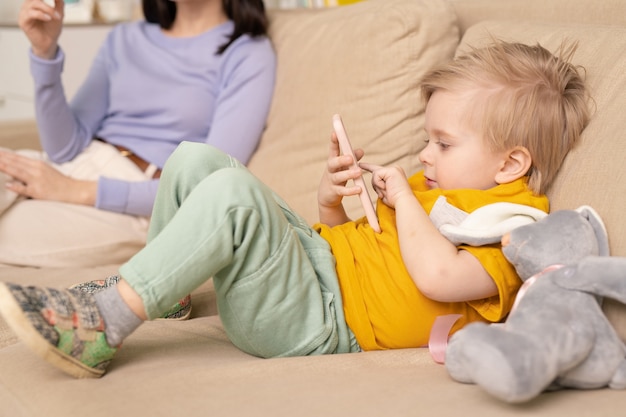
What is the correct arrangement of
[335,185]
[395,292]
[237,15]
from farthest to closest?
[237,15] < [335,185] < [395,292]

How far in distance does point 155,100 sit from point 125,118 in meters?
0.11

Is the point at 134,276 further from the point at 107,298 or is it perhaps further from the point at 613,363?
the point at 613,363

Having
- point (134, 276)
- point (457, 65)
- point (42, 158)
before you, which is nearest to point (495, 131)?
point (457, 65)

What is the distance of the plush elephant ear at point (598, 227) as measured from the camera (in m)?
1.06

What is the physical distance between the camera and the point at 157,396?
943mm

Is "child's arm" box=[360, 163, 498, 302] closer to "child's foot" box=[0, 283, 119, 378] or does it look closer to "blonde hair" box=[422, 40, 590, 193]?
"blonde hair" box=[422, 40, 590, 193]

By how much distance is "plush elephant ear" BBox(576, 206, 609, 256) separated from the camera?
1.06m

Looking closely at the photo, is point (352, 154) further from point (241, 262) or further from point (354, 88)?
point (354, 88)

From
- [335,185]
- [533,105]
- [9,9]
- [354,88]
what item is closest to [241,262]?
[335,185]

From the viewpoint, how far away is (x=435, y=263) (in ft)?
3.52

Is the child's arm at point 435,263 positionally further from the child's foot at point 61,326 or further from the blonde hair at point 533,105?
the child's foot at point 61,326

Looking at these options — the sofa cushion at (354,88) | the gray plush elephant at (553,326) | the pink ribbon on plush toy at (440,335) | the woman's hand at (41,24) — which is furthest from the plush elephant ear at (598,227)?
the woman's hand at (41,24)

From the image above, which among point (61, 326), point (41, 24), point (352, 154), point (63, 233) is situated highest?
point (41, 24)

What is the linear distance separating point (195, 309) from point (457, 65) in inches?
25.6
